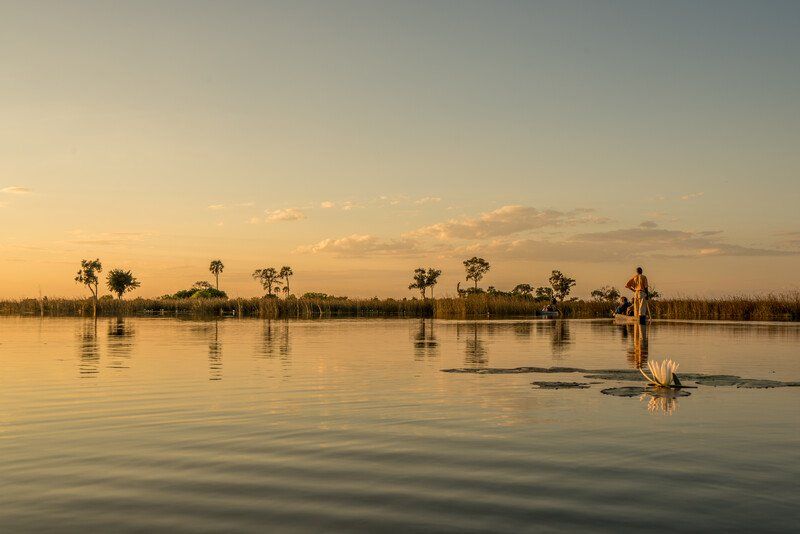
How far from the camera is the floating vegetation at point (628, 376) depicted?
50.5 ft

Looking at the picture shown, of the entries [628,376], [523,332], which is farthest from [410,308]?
[628,376]

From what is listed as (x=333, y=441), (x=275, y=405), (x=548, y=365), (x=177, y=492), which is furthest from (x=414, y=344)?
(x=177, y=492)

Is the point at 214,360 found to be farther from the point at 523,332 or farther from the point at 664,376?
the point at 523,332

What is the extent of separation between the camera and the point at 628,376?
56.3 ft

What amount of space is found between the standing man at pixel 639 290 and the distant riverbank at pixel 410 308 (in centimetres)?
3001

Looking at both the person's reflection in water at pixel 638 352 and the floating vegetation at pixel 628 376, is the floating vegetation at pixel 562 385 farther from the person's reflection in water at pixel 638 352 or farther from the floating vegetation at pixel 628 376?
the person's reflection in water at pixel 638 352

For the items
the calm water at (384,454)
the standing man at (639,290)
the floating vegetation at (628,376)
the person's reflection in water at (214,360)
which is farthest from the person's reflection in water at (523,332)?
the calm water at (384,454)

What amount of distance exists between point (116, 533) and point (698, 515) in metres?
4.80

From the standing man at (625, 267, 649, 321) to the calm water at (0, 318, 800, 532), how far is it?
1749 cm

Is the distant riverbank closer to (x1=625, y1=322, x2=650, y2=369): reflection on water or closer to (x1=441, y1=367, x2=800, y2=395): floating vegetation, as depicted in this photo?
(x1=625, y1=322, x2=650, y2=369): reflection on water

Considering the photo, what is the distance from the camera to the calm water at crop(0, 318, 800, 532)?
625 cm

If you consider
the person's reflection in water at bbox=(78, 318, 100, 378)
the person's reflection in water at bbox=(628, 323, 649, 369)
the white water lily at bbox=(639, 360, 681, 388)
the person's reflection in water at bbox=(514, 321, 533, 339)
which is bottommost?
the person's reflection in water at bbox=(514, 321, 533, 339)

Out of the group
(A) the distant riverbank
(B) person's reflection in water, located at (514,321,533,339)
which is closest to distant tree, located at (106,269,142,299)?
(A) the distant riverbank

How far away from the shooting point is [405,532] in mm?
5762
